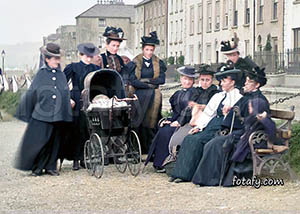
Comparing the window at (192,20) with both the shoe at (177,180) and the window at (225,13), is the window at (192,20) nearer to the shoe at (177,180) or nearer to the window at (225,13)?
the window at (225,13)

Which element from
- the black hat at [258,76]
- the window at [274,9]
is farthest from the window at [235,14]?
the black hat at [258,76]

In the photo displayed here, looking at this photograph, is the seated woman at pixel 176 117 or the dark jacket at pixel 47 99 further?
the dark jacket at pixel 47 99

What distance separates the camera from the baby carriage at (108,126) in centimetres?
1069

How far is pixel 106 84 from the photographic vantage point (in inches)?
454

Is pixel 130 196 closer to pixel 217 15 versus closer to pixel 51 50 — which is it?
pixel 51 50

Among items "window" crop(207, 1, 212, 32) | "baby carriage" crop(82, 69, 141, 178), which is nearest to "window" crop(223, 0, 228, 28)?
"window" crop(207, 1, 212, 32)

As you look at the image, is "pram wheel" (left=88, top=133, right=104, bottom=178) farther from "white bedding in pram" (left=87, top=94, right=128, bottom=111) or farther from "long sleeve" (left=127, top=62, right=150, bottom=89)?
"long sleeve" (left=127, top=62, right=150, bottom=89)

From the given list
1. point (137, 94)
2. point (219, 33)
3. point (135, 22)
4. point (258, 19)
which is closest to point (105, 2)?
point (135, 22)

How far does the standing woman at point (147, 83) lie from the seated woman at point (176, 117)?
0.87 metres

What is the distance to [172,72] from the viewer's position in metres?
50.2

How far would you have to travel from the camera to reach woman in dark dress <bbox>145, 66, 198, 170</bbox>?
1091cm

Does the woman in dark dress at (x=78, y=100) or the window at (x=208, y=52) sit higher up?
the window at (x=208, y=52)

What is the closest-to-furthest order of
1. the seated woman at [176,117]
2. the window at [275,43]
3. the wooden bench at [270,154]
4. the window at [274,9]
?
the wooden bench at [270,154] → the seated woman at [176,117] → the window at [275,43] → the window at [274,9]

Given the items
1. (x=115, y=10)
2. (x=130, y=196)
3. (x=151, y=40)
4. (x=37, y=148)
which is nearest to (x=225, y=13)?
(x=115, y=10)
